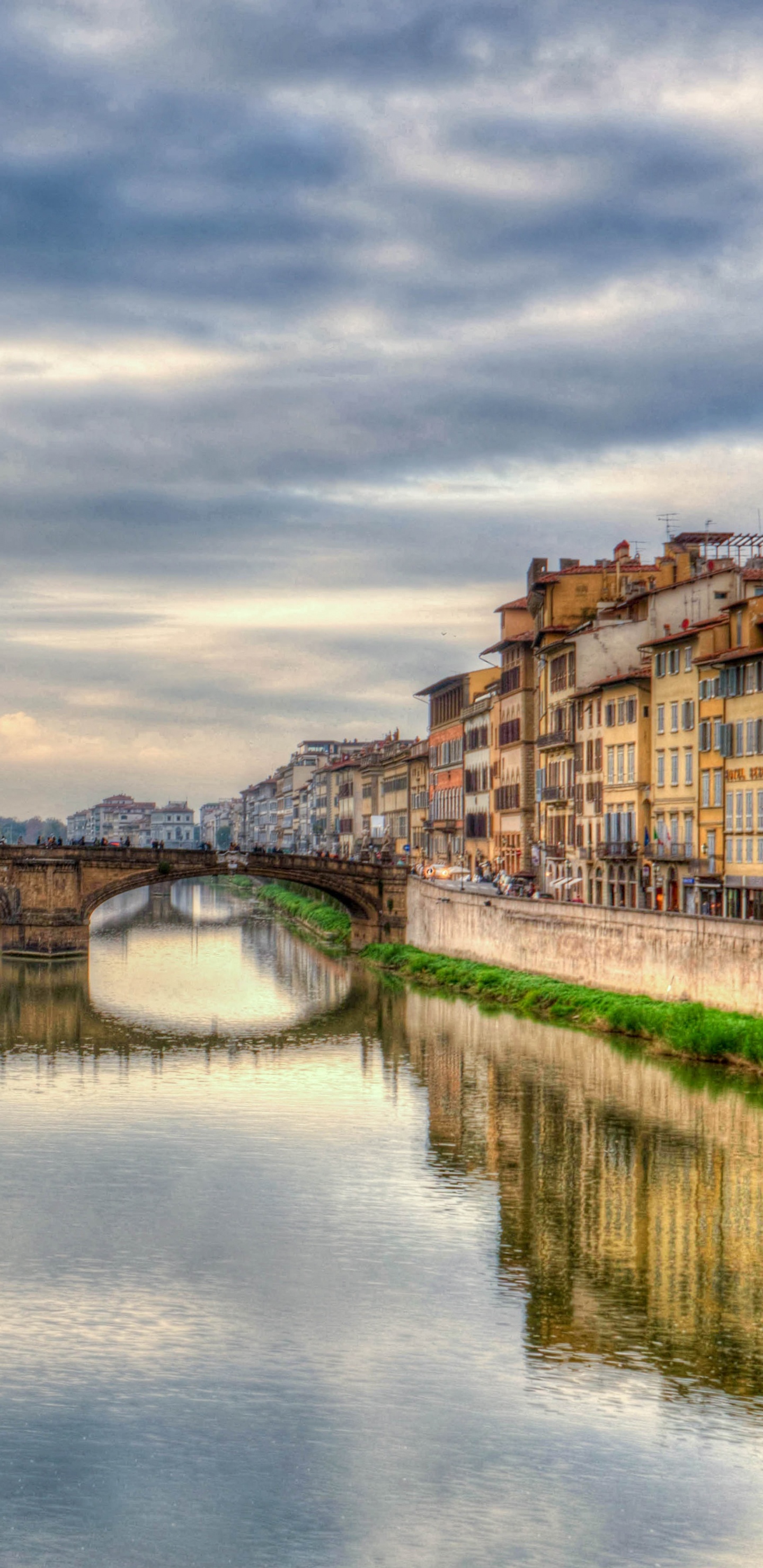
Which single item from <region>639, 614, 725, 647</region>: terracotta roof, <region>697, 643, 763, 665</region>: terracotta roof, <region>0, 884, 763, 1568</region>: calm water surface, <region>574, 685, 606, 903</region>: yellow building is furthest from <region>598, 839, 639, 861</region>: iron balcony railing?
<region>0, 884, 763, 1568</region>: calm water surface

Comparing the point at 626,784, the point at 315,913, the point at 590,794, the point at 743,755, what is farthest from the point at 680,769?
the point at 315,913

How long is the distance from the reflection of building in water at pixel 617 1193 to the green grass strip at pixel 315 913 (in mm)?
48818

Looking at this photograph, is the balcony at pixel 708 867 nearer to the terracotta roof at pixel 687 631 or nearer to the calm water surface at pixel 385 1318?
the terracotta roof at pixel 687 631

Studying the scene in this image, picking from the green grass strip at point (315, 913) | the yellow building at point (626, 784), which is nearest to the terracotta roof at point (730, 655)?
the yellow building at point (626, 784)

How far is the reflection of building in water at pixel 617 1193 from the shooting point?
2364cm

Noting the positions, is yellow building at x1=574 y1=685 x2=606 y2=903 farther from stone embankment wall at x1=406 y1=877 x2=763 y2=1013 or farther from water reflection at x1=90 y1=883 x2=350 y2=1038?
water reflection at x1=90 y1=883 x2=350 y2=1038

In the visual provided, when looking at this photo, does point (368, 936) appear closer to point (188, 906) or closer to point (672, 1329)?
point (672, 1329)

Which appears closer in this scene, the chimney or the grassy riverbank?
the grassy riverbank

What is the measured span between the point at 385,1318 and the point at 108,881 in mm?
63717

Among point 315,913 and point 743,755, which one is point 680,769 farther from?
point 315,913

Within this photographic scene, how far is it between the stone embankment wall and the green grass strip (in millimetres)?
21709

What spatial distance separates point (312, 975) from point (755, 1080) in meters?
40.4

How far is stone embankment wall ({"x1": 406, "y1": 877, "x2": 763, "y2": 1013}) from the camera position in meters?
44.6

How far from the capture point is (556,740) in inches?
3014
